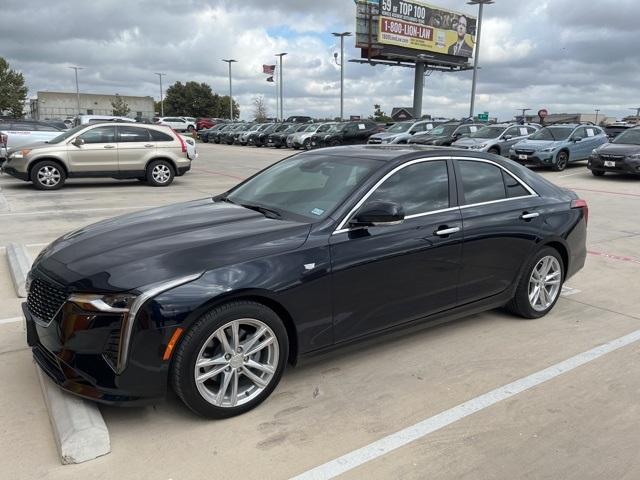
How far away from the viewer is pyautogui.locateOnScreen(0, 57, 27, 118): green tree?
74.7m

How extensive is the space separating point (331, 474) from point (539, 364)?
2020 millimetres

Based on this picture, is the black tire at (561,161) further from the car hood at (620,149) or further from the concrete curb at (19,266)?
the concrete curb at (19,266)

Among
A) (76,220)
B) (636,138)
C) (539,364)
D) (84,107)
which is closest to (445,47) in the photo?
(636,138)

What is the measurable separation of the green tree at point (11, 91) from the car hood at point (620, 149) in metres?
79.6

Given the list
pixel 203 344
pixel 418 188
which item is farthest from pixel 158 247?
pixel 418 188

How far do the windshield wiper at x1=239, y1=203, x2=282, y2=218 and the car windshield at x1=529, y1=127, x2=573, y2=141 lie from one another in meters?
16.8

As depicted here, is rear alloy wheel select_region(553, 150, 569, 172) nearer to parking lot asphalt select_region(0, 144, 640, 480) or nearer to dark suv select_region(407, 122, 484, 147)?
dark suv select_region(407, 122, 484, 147)

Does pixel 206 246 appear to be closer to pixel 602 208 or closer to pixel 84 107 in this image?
pixel 602 208

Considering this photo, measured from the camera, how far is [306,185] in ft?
13.8

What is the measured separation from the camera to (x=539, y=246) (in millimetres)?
4688

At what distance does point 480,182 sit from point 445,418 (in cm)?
207

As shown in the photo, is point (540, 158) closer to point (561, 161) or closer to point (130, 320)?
point (561, 161)

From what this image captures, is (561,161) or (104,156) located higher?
(104,156)

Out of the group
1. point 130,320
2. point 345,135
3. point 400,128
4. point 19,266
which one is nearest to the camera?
point 130,320
